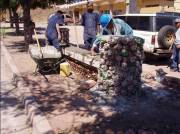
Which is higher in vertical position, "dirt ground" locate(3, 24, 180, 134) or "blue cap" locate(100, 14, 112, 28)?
"blue cap" locate(100, 14, 112, 28)

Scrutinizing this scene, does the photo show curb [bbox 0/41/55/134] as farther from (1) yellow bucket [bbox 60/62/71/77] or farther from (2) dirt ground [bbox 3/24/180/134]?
(1) yellow bucket [bbox 60/62/71/77]

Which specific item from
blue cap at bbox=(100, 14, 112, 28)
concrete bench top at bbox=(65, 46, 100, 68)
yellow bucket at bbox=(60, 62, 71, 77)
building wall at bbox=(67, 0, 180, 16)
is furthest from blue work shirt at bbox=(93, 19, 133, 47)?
building wall at bbox=(67, 0, 180, 16)

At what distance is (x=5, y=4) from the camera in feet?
73.5

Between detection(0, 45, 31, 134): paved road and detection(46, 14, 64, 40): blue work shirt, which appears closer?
detection(0, 45, 31, 134): paved road

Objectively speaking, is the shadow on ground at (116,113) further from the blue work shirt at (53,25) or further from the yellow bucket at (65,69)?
the blue work shirt at (53,25)

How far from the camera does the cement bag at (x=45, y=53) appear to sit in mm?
10883

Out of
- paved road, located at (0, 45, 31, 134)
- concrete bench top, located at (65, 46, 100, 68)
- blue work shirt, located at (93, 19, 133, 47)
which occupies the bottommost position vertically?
paved road, located at (0, 45, 31, 134)

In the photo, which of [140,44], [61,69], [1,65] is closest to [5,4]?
[1,65]

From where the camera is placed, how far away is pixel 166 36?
1376cm

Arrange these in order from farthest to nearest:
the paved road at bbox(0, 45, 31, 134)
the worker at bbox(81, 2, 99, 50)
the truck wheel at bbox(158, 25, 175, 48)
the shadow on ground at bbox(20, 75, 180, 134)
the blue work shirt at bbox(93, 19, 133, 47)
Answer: the truck wheel at bbox(158, 25, 175, 48) → the worker at bbox(81, 2, 99, 50) → the blue work shirt at bbox(93, 19, 133, 47) → the paved road at bbox(0, 45, 31, 134) → the shadow on ground at bbox(20, 75, 180, 134)

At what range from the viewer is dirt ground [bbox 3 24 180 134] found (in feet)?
20.8

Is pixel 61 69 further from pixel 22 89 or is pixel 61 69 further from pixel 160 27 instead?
pixel 160 27

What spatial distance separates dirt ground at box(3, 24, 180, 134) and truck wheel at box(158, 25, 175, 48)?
373 centimetres

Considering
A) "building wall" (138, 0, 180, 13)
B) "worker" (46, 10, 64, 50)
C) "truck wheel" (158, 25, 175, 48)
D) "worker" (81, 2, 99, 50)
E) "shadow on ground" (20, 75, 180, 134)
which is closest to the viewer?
"shadow on ground" (20, 75, 180, 134)
